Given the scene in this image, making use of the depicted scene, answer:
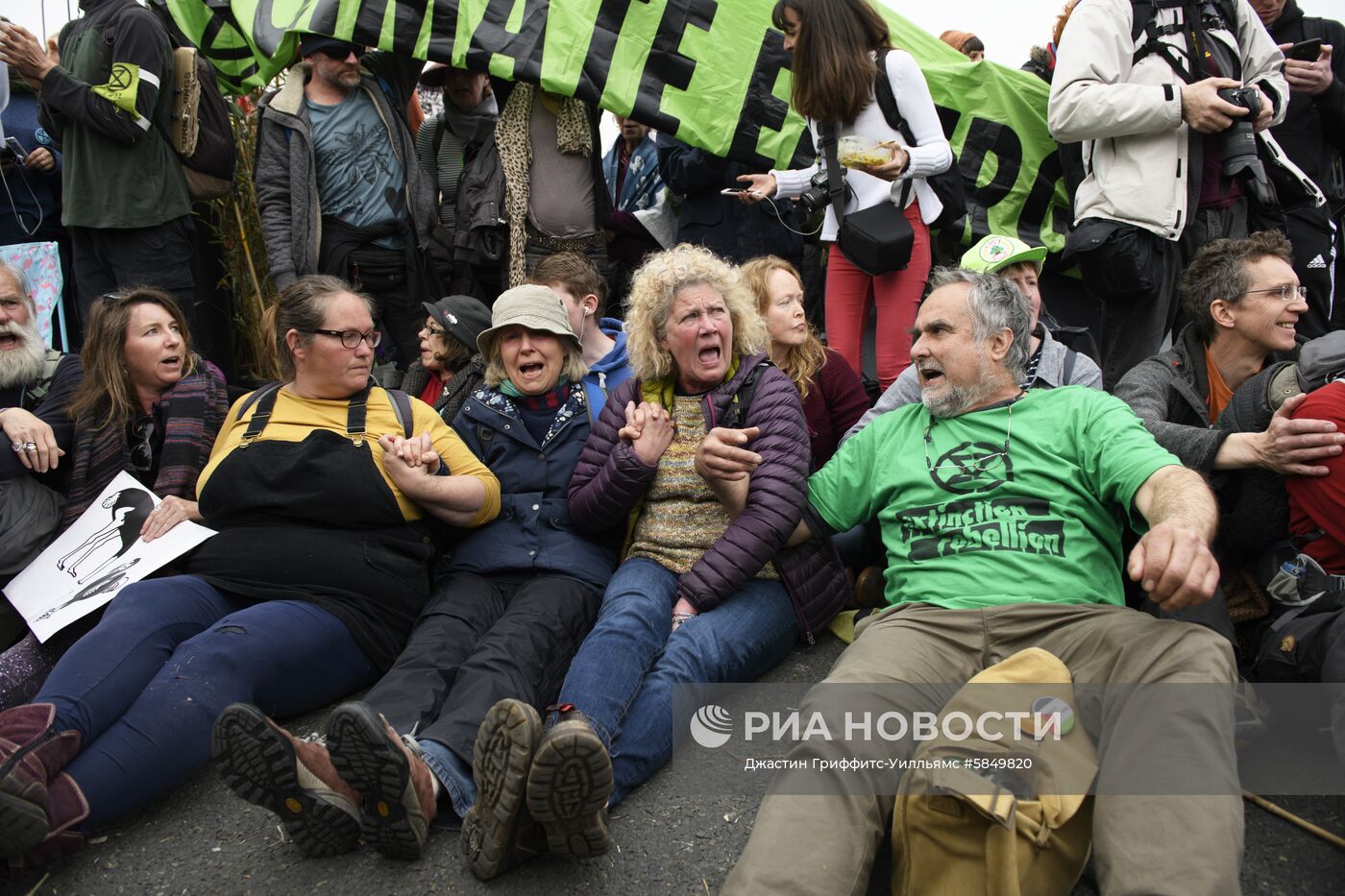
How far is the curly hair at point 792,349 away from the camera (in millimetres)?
4348

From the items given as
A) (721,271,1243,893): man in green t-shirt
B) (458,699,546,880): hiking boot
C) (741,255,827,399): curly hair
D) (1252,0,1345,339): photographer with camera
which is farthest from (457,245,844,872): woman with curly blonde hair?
(1252,0,1345,339): photographer with camera

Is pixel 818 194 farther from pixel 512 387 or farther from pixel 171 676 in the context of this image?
pixel 171 676

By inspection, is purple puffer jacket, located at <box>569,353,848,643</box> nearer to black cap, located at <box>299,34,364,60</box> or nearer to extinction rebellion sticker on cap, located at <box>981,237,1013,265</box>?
extinction rebellion sticker on cap, located at <box>981,237,1013,265</box>

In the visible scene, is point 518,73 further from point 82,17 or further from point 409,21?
point 82,17

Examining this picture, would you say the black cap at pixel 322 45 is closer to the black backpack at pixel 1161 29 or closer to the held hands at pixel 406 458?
the held hands at pixel 406 458

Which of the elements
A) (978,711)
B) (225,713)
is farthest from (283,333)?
(978,711)

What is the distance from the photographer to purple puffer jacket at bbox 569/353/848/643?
3352 millimetres

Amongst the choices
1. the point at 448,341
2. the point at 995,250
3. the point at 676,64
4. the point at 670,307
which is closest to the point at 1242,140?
the point at 995,250

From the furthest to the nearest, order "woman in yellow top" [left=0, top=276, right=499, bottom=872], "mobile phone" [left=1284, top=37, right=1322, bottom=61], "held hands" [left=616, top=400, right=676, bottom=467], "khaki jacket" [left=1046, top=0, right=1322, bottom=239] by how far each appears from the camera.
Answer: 1. "mobile phone" [left=1284, top=37, right=1322, bottom=61]
2. "khaki jacket" [left=1046, top=0, right=1322, bottom=239]
3. "held hands" [left=616, top=400, right=676, bottom=467]
4. "woman in yellow top" [left=0, top=276, right=499, bottom=872]

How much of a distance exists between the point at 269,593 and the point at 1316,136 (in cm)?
578

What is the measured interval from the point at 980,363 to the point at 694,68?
3.49m

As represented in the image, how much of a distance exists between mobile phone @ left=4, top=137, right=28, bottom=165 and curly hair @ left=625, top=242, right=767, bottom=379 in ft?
13.1

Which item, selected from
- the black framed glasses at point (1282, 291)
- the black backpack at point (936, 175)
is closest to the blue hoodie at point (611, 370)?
the black backpack at point (936, 175)

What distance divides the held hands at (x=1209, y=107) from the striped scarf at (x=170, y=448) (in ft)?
14.7
